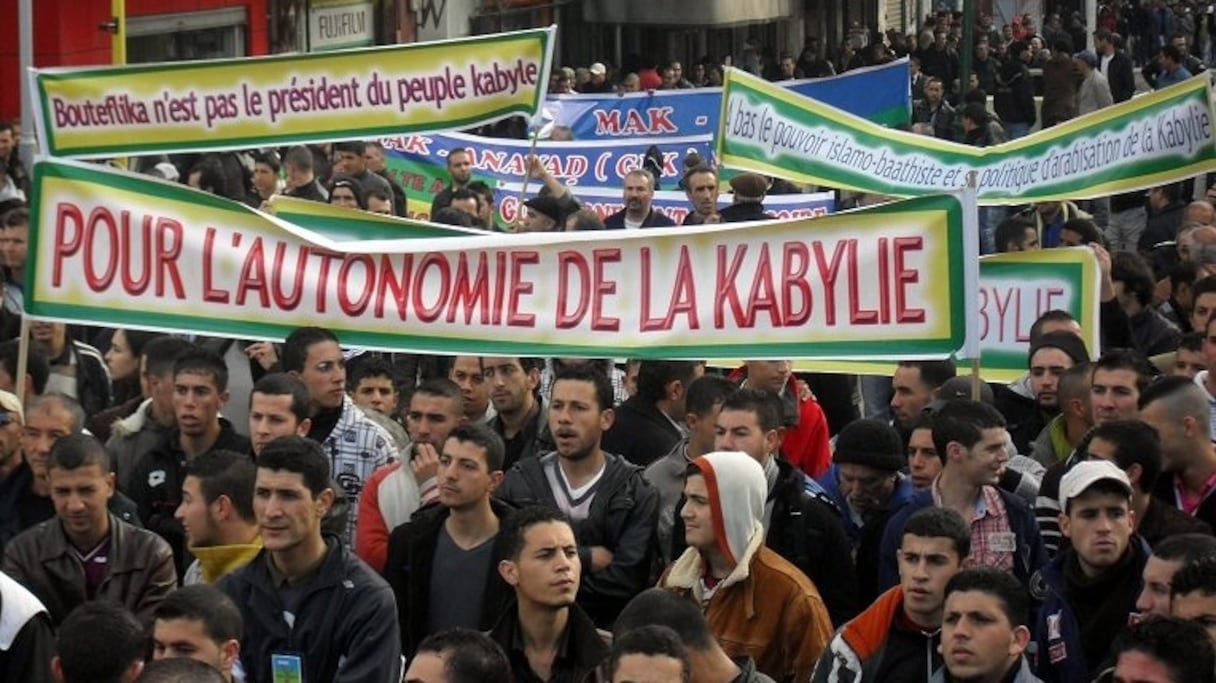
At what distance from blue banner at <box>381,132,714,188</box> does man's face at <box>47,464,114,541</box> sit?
884 centimetres

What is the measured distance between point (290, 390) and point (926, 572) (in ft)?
8.14

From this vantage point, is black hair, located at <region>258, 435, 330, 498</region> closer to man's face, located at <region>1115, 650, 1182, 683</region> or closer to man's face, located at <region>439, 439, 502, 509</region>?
man's face, located at <region>439, 439, 502, 509</region>

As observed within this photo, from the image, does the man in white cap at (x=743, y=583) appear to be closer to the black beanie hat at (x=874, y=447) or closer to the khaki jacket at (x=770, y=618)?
the khaki jacket at (x=770, y=618)

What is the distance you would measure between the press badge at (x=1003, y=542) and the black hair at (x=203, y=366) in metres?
2.69

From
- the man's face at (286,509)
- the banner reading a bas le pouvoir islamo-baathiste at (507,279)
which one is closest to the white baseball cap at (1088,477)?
the banner reading a bas le pouvoir islamo-baathiste at (507,279)

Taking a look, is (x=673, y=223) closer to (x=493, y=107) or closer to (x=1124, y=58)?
(x=493, y=107)

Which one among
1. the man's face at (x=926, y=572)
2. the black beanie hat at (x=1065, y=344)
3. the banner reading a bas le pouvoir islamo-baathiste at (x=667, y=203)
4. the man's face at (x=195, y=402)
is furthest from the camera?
the banner reading a bas le pouvoir islamo-baathiste at (x=667, y=203)

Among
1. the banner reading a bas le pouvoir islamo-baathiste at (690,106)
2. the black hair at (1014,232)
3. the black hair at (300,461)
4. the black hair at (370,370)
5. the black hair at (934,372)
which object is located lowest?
the black hair at (300,461)

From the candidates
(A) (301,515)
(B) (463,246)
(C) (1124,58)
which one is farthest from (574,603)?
(C) (1124,58)

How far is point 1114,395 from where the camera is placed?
8.70 meters

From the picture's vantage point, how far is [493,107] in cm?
1163

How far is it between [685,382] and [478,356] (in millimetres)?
739

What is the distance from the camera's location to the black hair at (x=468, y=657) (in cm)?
595

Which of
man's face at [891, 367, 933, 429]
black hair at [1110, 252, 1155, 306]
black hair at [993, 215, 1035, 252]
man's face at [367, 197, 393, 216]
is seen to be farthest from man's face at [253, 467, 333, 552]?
man's face at [367, 197, 393, 216]
